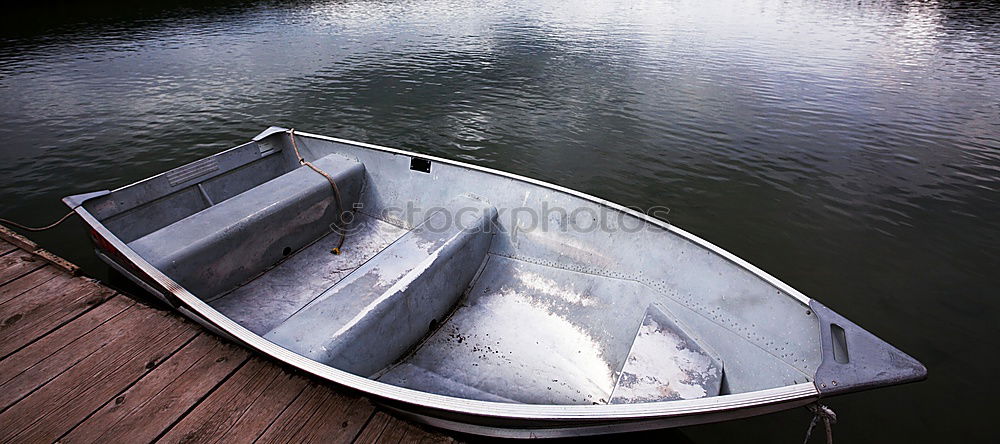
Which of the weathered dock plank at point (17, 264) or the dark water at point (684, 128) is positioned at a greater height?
the dark water at point (684, 128)

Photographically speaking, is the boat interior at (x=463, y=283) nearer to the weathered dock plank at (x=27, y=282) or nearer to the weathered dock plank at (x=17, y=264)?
the weathered dock plank at (x=27, y=282)

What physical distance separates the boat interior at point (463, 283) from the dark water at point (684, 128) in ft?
4.00

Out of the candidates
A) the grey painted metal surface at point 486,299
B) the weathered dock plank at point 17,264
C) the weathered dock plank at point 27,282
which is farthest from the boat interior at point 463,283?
the weathered dock plank at point 17,264

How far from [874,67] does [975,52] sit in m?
6.49

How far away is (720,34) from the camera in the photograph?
24500 millimetres

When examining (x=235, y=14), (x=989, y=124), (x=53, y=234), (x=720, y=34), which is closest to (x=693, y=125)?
(x=989, y=124)

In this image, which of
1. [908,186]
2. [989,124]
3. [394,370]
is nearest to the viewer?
[394,370]

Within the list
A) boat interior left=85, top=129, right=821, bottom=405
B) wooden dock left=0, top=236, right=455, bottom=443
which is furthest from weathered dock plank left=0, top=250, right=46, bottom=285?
boat interior left=85, top=129, right=821, bottom=405

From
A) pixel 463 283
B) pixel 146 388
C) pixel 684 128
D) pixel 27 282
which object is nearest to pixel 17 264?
pixel 27 282

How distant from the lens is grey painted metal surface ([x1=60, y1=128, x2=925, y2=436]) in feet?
9.66

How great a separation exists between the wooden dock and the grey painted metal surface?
0.39 m

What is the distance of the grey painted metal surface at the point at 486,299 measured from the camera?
2.95 metres

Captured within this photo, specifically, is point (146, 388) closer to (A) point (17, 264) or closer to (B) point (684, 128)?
(A) point (17, 264)

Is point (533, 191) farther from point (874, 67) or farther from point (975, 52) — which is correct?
point (975, 52)
